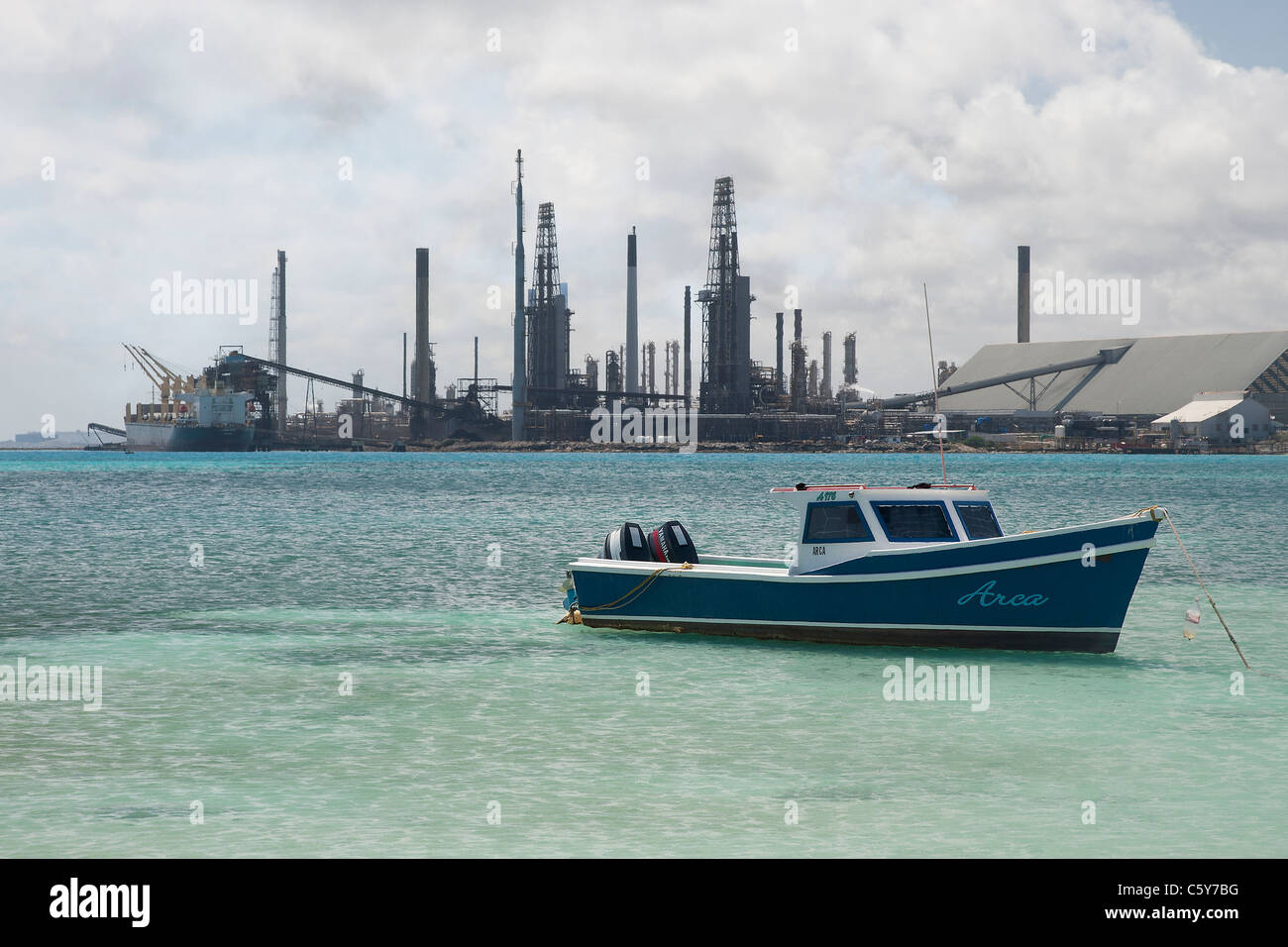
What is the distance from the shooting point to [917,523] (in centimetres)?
2156

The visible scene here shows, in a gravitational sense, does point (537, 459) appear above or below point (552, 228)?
below

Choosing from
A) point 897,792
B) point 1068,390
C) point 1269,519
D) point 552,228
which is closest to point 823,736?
point 897,792

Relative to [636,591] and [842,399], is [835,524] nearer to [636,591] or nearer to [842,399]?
[636,591]

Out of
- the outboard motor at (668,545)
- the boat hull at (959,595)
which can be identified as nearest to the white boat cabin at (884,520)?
the boat hull at (959,595)

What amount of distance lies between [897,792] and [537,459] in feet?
604

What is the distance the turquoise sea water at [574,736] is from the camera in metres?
11.8

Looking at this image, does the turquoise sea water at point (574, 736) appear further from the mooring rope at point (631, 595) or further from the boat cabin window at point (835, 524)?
the boat cabin window at point (835, 524)

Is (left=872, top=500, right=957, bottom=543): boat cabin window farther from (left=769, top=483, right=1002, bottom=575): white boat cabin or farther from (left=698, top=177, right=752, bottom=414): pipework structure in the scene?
(left=698, top=177, right=752, bottom=414): pipework structure

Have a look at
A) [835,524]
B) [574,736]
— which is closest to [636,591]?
[835,524]

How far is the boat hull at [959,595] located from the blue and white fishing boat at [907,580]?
0.07 ft

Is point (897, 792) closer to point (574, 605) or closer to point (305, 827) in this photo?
point (305, 827)

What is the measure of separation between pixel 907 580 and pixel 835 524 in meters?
1.66

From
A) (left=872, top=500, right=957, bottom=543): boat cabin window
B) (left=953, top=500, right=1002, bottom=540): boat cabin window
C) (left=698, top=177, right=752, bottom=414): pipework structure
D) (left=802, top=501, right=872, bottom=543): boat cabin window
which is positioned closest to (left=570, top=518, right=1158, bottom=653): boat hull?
(left=802, top=501, right=872, bottom=543): boat cabin window
